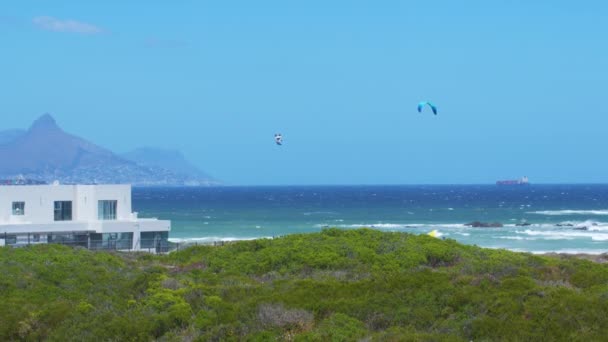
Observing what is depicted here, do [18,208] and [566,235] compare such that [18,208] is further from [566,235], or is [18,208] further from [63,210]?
[566,235]

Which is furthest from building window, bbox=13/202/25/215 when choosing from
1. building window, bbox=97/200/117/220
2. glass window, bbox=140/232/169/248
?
glass window, bbox=140/232/169/248

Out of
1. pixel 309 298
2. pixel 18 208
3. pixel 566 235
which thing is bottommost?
pixel 566 235

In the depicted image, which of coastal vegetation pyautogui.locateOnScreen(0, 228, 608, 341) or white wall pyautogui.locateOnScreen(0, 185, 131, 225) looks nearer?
coastal vegetation pyautogui.locateOnScreen(0, 228, 608, 341)

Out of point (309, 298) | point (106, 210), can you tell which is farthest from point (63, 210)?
point (309, 298)

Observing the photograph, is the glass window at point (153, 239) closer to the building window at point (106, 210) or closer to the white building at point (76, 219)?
the white building at point (76, 219)

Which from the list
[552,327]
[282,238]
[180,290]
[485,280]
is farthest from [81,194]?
[552,327]

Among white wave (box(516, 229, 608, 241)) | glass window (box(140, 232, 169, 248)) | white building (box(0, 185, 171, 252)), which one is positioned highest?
white building (box(0, 185, 171, 252))

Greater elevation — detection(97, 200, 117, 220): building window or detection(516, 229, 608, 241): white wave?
detection(97, 200, 117, 220): building window

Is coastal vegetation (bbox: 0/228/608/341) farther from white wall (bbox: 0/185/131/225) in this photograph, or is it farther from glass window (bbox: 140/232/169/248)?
white wall (bbox: 0/185/131/225)
